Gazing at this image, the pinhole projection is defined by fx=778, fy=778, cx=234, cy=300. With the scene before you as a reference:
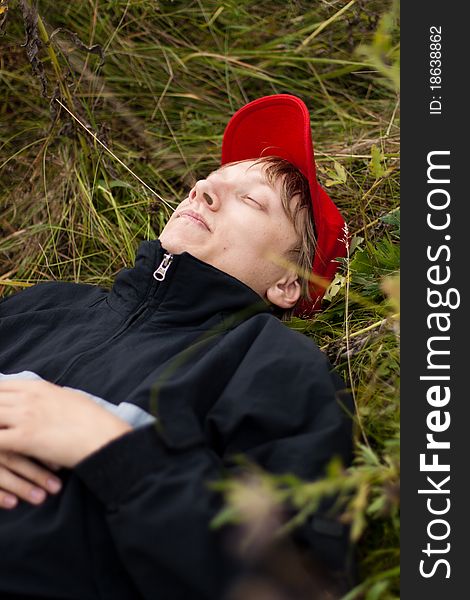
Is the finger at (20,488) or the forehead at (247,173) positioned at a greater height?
the forehead at (247,173)

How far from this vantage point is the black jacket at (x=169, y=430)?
1.44 m

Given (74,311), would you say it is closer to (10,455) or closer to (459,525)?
(10,455)

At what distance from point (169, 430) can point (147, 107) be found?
1788 mm

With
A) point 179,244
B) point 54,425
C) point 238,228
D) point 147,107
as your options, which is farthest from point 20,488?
point 147,107

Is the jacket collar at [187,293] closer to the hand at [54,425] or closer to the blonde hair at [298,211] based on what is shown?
the blonde hair at [298,211]

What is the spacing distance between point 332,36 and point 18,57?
1.18m

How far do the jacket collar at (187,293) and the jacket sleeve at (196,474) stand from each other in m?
0.36

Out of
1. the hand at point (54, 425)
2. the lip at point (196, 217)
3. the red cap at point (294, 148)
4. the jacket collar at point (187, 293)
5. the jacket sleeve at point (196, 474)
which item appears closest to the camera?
the jacket sleeve at point (196, 474)

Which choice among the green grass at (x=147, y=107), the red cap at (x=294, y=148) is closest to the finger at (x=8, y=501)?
the red cap at (x=294, y=148)

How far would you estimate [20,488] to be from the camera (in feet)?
5.27

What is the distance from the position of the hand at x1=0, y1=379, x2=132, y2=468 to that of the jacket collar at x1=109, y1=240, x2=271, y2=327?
40cm

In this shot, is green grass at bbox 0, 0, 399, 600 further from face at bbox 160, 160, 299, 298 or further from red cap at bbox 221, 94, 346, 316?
face at bbox 160, 160, 299, 298

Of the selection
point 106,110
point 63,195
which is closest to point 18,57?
point 106,110

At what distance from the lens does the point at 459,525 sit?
60.0 inches
